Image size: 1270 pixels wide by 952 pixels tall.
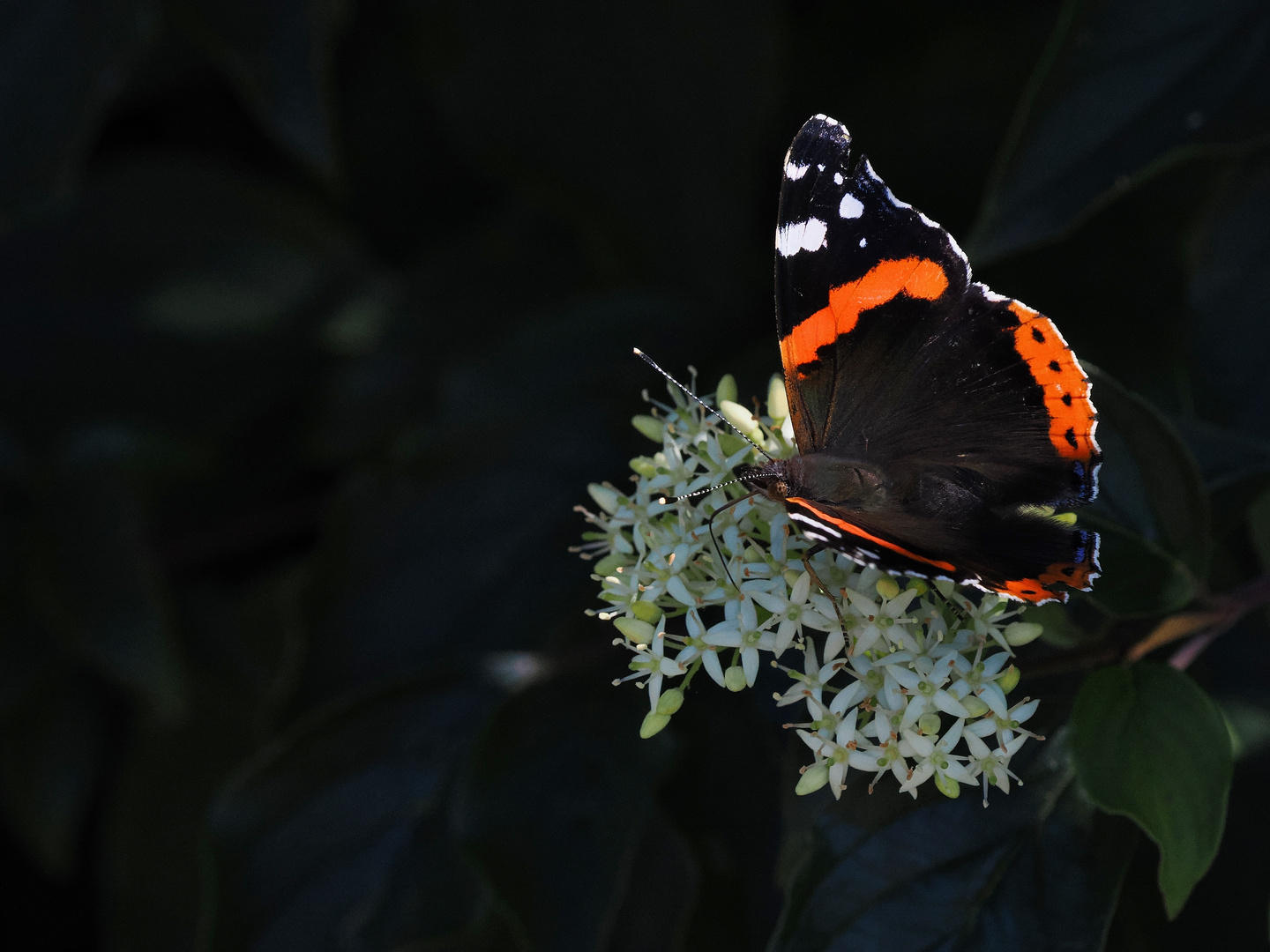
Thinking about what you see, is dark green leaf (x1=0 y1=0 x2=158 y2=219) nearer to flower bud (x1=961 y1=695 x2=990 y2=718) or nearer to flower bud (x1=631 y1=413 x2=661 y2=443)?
flower bud (x1=631 y1=413 x2=661 y2=443)

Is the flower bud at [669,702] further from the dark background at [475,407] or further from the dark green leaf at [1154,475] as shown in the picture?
the dark green leaf at [1154,475]

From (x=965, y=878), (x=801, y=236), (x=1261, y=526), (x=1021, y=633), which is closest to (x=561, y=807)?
(x=965, y=878)

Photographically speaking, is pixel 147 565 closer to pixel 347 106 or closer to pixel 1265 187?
pixel 347 106

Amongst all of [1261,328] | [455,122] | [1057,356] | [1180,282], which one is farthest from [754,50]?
[1057,356]

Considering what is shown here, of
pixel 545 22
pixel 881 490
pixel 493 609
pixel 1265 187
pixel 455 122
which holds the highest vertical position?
pixel 545 22

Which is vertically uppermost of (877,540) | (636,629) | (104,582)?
(877,540)

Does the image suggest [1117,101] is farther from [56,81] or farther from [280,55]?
[56,81]
